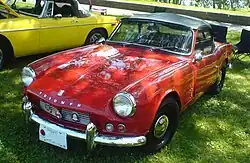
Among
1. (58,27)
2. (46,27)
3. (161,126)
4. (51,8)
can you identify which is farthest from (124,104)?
(51,8)

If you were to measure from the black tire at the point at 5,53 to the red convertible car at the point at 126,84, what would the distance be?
71.6 inches

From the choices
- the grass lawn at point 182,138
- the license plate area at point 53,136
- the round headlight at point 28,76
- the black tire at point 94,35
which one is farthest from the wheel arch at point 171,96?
the black tire at point 94,35

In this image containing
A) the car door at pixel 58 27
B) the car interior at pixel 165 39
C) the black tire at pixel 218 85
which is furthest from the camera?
the car door at pixel 58 27

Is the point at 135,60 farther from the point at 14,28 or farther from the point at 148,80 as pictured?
the point at 14,28

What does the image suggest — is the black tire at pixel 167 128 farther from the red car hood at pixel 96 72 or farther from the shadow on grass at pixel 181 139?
the red car hood at pixel 96 72

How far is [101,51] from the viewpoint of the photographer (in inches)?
174

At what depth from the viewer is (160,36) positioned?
14.6 feet

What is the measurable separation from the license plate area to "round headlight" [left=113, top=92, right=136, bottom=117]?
0.54 m

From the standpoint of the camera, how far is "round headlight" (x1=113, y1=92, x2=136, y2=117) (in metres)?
3.14

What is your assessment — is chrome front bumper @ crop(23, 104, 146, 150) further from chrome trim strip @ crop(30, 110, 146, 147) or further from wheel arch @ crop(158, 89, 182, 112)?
wheel arch @ crop(158, 89, 182, 112)

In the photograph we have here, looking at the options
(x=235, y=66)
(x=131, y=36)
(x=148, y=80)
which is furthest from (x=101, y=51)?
(x=235, y=66)

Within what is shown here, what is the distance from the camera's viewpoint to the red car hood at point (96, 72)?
332cm

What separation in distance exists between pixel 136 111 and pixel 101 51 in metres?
1.45

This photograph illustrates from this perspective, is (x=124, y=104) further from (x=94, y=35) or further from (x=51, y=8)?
(x=94, y=35)
